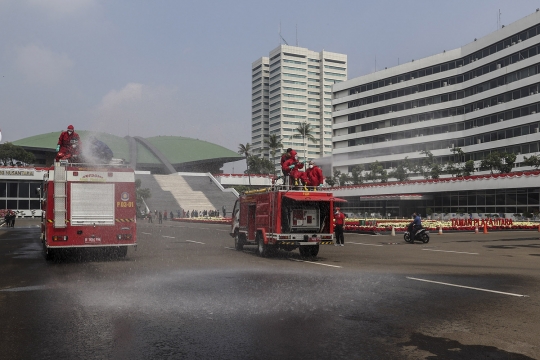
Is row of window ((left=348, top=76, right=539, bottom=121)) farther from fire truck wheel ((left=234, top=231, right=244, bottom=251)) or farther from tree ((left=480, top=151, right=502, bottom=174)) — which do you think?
fire truck wheel ((left=234, top=231, right=244, bottom=251))

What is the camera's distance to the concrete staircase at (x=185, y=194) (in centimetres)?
8250

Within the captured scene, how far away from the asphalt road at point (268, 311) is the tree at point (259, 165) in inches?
4307

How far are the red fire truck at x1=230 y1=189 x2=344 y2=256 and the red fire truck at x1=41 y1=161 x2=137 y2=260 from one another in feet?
14.9

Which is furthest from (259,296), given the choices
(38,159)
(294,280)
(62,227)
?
(38,159)

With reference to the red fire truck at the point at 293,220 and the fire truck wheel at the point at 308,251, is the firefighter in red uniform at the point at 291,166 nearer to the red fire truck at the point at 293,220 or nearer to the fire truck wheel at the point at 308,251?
the red fire truck at the point at 293,220

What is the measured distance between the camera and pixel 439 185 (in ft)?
203

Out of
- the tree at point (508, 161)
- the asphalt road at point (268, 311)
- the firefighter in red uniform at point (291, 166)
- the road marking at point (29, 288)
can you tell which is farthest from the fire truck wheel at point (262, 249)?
the tree at point (508, 161)

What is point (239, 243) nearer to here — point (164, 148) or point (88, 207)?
point (88, 207)

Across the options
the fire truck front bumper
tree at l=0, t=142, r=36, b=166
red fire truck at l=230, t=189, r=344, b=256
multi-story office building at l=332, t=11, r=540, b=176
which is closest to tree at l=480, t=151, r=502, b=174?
multi-story office building at l=332, t=11, r=540, b=176

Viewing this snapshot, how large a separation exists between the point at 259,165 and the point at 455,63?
175ft

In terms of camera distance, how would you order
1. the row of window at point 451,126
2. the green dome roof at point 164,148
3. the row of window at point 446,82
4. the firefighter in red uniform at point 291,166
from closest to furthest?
the firefighter in red uniform at point 291,166
the row of window at point 451,126
the row of window at point 446,82
the green dome roof at point 164,148

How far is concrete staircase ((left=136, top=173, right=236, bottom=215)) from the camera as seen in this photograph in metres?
82.5

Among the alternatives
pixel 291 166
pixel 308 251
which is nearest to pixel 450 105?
pixel 291 166

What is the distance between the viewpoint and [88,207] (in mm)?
15711
